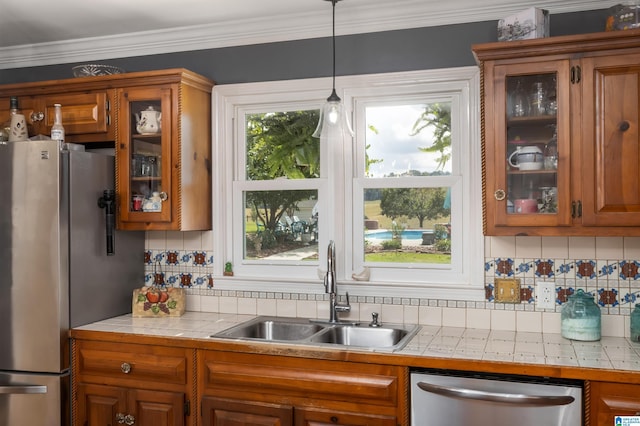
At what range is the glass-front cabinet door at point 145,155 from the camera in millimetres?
2922

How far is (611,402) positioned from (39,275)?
2442mm

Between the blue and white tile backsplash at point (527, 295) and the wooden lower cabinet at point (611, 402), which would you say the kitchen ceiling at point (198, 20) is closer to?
the blue and white tile backsplash at point (527, 295)

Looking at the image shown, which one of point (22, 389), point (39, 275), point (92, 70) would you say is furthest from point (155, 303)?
point (92, 70)

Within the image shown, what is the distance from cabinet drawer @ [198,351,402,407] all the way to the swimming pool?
827 mm

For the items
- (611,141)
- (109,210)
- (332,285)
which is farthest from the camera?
(109,210)

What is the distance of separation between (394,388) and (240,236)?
1303 millimetres

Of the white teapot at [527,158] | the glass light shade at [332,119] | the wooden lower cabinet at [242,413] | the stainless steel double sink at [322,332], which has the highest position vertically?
the glass light shade at [332,119]

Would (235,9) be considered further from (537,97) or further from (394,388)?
(394,388)

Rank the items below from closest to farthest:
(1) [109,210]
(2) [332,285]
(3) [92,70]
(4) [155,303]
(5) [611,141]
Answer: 1. (5) [611,141]
2. (2) [332,285]
3. (1) [109,210]
4. (4) [155,303]
5. (3) [92,70]

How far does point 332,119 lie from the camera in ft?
8.57

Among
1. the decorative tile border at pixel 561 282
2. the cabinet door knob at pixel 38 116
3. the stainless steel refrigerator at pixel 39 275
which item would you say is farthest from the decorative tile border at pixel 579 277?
the cabinet door knob at pixel 38 116

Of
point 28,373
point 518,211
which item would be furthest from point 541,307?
point 28,373

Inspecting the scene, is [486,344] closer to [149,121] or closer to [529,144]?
[529,144]

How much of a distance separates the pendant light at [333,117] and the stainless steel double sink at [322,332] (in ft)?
3.04
